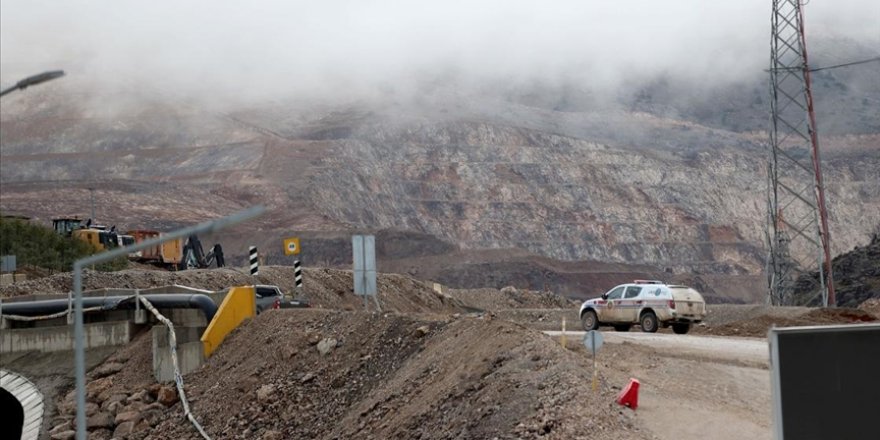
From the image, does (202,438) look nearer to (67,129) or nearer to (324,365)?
(324,365)

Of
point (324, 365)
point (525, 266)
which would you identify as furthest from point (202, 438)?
point (525, 266)

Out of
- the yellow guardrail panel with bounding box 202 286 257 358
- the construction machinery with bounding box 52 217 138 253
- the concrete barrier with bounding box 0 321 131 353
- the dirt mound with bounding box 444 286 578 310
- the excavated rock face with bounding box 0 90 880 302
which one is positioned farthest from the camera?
the excavated rock face with bounding box 0 90 880 302

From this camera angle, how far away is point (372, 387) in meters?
23.3

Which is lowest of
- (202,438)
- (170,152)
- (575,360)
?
(202,438)

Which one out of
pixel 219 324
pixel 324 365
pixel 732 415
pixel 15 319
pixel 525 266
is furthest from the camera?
pixel 525 266

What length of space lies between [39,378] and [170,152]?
129m

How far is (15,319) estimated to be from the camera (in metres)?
34.6

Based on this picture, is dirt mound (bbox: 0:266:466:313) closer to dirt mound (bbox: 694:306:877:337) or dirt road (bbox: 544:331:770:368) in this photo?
dirt mound (bbox: 694:306:877:337)

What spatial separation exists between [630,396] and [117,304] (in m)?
19.4

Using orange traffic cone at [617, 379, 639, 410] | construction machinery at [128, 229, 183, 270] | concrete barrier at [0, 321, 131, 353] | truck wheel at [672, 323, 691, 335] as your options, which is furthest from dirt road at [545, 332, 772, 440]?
construction machinery at [128, 229, 183, 270]

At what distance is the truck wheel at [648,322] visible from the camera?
33.5 m

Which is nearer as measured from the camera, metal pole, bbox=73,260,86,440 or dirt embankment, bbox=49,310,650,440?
metal pole, bbox=73,260,86,440

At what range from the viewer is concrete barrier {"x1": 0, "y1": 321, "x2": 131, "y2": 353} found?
32.3m

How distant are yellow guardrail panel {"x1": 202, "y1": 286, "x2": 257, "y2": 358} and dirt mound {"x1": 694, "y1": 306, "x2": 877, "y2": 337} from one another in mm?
13174
